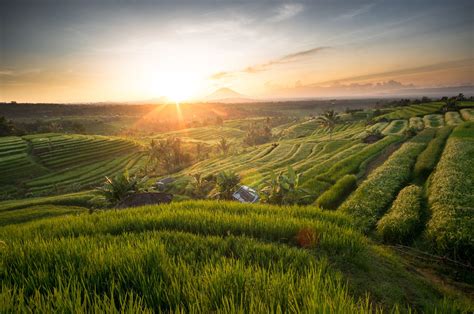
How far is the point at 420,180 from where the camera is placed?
89.0 ft

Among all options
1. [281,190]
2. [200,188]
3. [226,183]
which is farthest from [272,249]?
[200,188]

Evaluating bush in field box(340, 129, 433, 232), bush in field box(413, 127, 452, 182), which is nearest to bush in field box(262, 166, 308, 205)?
bush in field box(340, 129, 433, 232)

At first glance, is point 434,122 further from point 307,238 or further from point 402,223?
point 307,238

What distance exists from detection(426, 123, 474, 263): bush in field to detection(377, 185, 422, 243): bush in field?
0.89 meters

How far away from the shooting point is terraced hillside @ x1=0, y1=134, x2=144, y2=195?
300 feet

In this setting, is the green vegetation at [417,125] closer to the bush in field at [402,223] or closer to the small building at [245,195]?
the small building at [245,195]

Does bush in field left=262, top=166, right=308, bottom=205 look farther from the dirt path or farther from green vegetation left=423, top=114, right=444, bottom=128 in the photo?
green vegetation left=423, top=114, right=444, bottom=128

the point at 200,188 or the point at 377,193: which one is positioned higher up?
the point at 377,193

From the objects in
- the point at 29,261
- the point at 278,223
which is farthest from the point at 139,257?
the point at 278,223

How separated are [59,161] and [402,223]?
126349mm

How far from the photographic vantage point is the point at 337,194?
2895 cm

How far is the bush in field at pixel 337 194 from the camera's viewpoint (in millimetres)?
27163

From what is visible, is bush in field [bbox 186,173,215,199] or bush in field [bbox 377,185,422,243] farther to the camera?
bush in field [bbox 186,173,215,199]

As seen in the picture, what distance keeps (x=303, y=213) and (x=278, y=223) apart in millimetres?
2460
